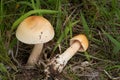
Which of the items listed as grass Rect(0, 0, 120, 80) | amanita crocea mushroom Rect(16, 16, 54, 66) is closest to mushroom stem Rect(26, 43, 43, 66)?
grass Rect(0, 0, 120, 80)

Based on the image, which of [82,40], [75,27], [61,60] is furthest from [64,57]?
[75,27]

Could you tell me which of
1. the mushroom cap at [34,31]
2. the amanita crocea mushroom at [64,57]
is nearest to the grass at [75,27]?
the amanita crocea mushroom at [64,57]

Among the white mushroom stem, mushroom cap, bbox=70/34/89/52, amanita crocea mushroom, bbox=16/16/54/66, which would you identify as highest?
amanita crocea mushroom, bbox=16/16/54/66

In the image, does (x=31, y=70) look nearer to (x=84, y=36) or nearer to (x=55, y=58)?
(x=55, y=58)

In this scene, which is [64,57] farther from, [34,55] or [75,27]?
[75,27]

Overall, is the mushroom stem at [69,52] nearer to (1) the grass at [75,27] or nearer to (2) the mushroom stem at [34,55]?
(1) the grass at [75,27]

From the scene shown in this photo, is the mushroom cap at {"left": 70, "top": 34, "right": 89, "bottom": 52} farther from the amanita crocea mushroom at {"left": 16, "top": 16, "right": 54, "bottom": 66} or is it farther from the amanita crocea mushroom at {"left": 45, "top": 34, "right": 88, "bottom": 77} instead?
the amanita crocea mushroom at {"left": 16, "top": 16, "right": 54, "bottom": 66}
